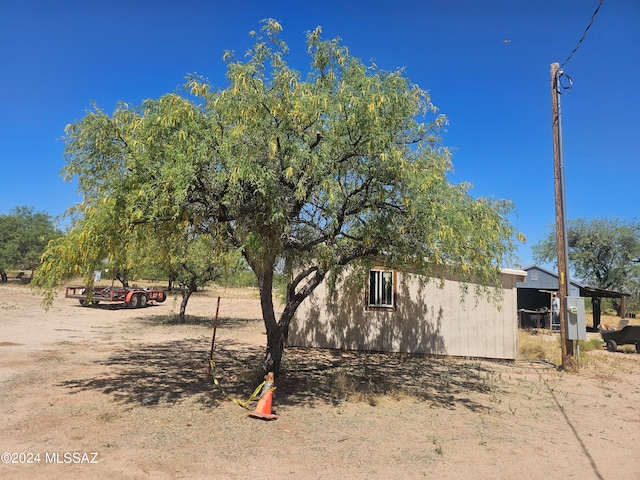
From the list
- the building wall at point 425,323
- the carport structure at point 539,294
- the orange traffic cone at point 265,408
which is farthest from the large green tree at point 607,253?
the orange traffic cone at point 265,408

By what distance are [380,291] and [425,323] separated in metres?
1.72

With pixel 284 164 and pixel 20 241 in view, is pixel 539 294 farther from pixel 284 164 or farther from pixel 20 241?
pixel 20 241

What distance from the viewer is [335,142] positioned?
6.72 m

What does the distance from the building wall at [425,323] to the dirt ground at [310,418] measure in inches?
48.3

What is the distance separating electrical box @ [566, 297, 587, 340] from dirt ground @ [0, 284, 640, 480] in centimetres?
99

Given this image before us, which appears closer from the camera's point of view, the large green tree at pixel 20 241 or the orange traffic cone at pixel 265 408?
the orange traffic cone at pixel 265 408

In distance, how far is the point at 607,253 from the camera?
40.2m

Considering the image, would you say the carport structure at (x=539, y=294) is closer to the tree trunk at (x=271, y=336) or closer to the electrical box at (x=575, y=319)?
the electrical box at (x=575, y=319)

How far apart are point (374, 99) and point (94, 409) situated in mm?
6160

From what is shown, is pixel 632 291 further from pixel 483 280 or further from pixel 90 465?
pixel 90 465

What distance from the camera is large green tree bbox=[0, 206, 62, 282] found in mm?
40819

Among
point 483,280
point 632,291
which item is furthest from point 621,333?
point 632,291

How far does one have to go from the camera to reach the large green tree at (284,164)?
20.5 feet

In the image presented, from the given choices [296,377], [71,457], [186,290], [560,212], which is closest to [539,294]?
[560,212]
